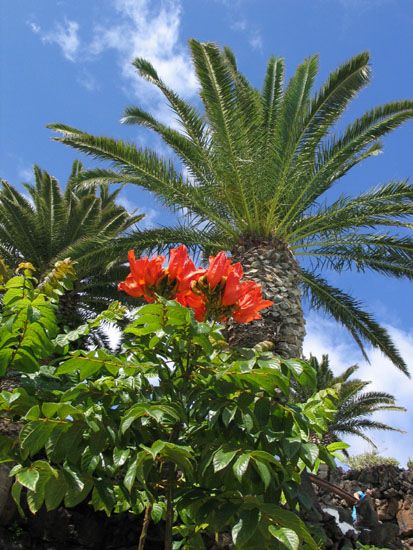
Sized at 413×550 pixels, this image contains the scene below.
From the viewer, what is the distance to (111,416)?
6.31 ft

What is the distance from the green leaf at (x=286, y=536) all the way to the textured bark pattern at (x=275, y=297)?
4.74m

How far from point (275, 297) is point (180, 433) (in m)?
5.18

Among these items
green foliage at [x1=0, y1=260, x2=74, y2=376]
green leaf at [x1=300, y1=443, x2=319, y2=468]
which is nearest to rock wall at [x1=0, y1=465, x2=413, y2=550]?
green leaf at [x1=300, y1=443, x2=319, y2=468]

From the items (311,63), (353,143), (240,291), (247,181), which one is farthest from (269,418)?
(311,63)

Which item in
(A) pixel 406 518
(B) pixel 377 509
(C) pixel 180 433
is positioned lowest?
(C) pixel 180 433

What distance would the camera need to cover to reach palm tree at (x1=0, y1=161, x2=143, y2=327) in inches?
480

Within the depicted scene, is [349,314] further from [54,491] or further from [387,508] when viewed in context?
[54,491]

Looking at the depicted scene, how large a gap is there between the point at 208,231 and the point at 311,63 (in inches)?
123

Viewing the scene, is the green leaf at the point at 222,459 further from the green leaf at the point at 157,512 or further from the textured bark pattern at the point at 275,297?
the textured bark pattern at the point at 275,297

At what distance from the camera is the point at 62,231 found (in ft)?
41.3

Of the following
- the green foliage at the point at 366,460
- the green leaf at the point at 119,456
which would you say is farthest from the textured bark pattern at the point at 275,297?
the green foliage at the point at 366,460

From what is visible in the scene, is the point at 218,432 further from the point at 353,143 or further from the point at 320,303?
the point at 320,303

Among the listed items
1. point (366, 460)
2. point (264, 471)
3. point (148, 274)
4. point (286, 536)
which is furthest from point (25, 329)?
point (366, 460)

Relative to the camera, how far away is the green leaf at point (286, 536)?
1581 millimetres
